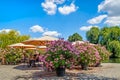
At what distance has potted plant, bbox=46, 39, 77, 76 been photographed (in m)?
12.6

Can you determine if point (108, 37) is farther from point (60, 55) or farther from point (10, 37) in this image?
point (60, 55)

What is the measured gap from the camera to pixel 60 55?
12602 millimetres

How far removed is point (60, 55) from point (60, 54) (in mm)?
90

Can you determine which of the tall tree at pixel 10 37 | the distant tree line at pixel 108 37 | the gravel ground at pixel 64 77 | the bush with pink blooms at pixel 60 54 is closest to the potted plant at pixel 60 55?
the bush with pink blooms at pixel 60 54

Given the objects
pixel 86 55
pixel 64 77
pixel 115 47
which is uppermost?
pixel 115 47

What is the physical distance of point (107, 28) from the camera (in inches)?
2571

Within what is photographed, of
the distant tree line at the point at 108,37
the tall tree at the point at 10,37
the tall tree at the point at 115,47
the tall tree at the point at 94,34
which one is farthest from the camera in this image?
the tall tree at the point at 94,34

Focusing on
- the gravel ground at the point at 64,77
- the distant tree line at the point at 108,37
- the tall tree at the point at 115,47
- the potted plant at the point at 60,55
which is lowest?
the gravel ground at the point at 64,77

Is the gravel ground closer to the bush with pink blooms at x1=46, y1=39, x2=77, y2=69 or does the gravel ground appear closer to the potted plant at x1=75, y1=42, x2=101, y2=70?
the bush with pink blooms at x1=46, y1=39, x2=77, y2=69

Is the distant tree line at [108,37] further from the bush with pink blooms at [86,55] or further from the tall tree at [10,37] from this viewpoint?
the bush with pink blooms at [86,55]

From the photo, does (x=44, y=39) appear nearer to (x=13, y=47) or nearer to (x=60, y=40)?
(x=13, y=47)

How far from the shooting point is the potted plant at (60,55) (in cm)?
1255

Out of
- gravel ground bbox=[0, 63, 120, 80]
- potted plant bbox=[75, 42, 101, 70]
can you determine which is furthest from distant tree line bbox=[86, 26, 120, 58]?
gravel ground bbox=[0, 63, 120, 80]

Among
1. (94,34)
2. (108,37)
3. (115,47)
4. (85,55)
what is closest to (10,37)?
(94,34)
